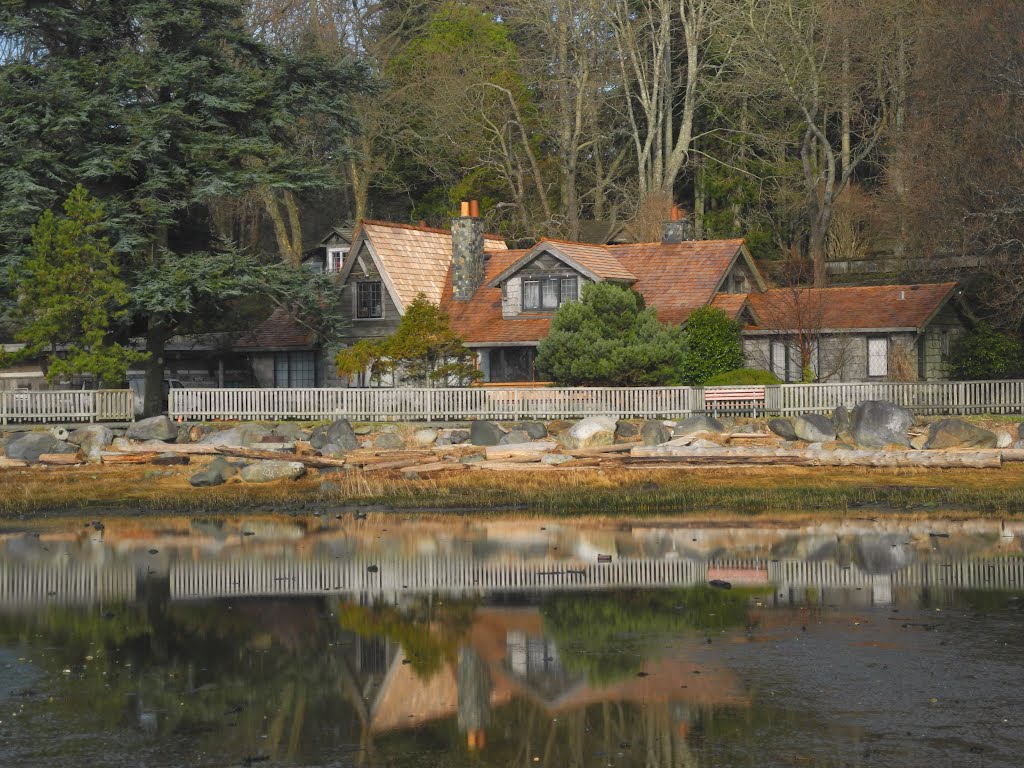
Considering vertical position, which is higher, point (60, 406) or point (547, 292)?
point (547, 292)

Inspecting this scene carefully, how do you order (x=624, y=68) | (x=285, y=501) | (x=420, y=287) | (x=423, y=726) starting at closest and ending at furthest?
(x=423, y=726) → (x=285, y=501) → (x=420, y=287) → (x=624, y=68)

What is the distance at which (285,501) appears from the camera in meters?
32.1

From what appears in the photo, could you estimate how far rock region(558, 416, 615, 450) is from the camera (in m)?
38.3

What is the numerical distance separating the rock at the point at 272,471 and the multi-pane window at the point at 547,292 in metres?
16.1

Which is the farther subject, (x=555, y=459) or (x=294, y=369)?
(x=294, y=369)

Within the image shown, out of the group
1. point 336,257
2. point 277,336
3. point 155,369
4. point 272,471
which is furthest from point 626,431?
point 336,257

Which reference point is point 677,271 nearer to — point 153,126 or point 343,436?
point 343,436

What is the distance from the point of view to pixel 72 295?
1639 inches

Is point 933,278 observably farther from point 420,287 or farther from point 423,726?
point 423,726

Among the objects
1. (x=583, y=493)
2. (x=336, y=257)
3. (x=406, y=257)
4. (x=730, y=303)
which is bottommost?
(x=583, y=493)

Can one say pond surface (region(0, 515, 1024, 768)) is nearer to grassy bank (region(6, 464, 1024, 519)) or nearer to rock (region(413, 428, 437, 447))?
grassy bank (region(6, 464, 1024, 519))

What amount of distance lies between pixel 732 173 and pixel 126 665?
175 ft

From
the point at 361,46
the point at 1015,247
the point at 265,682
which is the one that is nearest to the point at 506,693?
the point at 265,682

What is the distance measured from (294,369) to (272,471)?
18.5m
